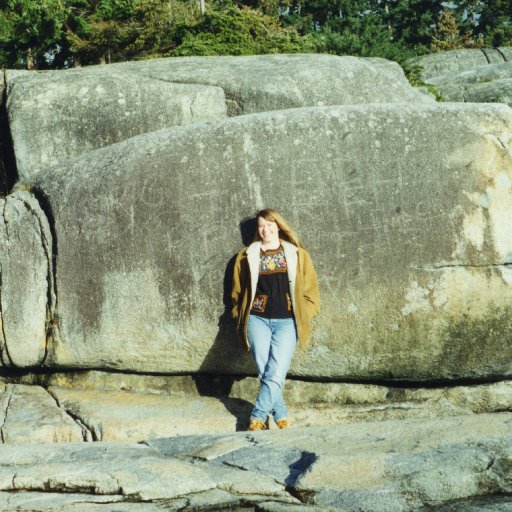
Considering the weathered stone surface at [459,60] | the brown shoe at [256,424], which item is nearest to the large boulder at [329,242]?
the brown shoe at [256,424]

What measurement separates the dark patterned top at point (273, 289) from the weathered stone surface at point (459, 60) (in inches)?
936

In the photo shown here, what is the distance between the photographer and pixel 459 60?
100 ft

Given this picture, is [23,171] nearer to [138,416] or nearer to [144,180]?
[144,180]

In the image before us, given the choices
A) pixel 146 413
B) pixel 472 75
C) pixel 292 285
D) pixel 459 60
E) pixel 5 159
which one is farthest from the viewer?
pixel 459 60

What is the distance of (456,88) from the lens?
20438mm

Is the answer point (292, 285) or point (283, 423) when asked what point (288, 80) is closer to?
point (292, 285)

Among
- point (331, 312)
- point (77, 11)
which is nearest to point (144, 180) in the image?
point (331, 312)

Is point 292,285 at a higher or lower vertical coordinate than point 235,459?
higher

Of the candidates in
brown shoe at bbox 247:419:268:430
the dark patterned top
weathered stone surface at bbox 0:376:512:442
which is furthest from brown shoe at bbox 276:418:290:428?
the dark patterned top

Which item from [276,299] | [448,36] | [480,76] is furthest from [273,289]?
[448,36]

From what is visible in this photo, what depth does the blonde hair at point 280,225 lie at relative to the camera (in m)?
6.86

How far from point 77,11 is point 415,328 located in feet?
49.2

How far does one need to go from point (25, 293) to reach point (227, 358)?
1619mm

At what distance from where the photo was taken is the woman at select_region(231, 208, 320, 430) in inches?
268
